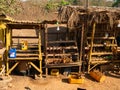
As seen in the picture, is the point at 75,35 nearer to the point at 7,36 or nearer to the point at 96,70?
the point at 96,70

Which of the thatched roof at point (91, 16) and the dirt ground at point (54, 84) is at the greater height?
the thatched roof at point (91, 16)

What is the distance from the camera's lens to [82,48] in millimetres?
14234

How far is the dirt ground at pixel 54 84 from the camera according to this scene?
1220 centimetres

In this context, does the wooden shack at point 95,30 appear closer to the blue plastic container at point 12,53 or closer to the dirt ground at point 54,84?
the dirt ground at point 54,84

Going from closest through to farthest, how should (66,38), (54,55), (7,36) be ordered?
(7,36) < (54,55) < (66,38)

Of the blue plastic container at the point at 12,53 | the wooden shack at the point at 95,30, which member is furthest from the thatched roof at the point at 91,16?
the blue plastic container at the point at 12,53

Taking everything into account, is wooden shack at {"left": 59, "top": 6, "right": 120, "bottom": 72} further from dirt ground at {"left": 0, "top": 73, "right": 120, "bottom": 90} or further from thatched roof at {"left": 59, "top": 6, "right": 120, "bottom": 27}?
dirt ground at {"left": 0, "top": 73, "right": 120, "bottom": 90}


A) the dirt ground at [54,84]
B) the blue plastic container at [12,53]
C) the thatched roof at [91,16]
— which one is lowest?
the dirt ground at [54,84]

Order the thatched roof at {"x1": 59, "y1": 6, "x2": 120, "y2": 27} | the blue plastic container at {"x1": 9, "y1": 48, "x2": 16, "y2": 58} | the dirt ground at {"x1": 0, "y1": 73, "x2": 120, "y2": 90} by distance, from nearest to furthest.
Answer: the dirt ground at {"x1": 0, "y1": 73, "x2": 120, "y2": 90}
the blue plastic container at {"x1": 9, "y1": 48, "x2": 16, "y2": 58}
the thatched roof at {"x1": 59, "y1": 6, "x2": 120, "y2": 27}

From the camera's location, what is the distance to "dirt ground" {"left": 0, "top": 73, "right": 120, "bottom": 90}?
12.2m

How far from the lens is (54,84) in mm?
12742

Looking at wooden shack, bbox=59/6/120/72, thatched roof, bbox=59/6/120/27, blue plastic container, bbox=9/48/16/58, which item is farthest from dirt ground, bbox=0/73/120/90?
thatched roof, bbox=59/6/120/27

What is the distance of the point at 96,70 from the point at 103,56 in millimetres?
1115

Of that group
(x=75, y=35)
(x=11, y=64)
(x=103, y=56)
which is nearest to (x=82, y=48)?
(x=75, y=35)
